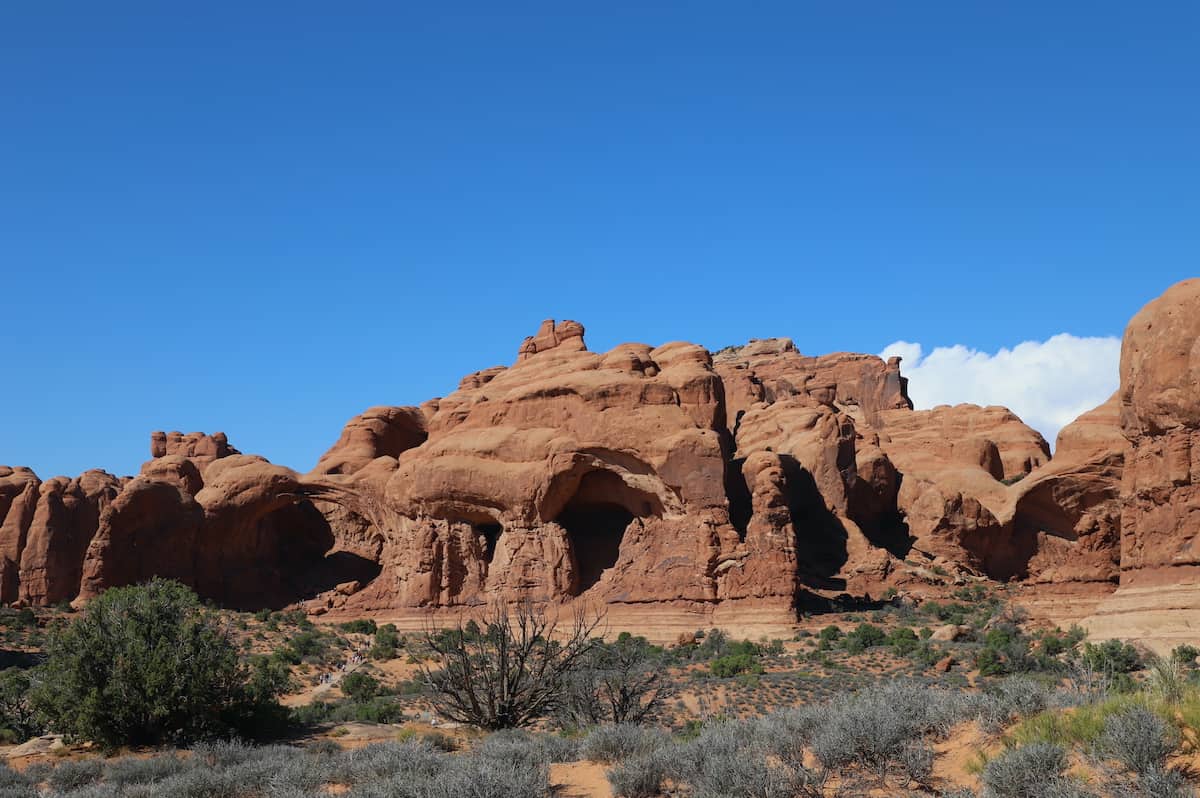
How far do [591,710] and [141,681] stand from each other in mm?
Result: 8787

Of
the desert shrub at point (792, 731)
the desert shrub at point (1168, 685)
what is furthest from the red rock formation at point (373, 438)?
the desert shrub at point (1168, 685)

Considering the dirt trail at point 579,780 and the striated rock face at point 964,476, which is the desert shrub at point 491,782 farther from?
the striated rock face at point 964,476

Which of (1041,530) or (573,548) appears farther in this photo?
(1041,530)

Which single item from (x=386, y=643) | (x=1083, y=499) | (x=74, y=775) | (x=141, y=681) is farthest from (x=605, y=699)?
(x=1083, y=499)

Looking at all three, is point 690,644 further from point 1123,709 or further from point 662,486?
point 1123,709

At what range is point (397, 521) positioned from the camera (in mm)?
47938

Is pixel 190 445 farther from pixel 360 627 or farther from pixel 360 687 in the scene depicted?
pixel 360 687

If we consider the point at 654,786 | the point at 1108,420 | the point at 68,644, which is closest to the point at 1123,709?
the point at 654,786

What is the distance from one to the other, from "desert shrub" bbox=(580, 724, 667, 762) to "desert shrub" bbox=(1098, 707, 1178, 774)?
629cm

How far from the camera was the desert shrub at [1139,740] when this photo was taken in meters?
9.44

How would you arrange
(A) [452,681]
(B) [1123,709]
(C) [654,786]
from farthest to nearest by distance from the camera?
(A) [452,681] < (C) [654,786] < (B) [1123,709]

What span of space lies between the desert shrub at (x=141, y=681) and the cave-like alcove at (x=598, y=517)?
73.4 feet

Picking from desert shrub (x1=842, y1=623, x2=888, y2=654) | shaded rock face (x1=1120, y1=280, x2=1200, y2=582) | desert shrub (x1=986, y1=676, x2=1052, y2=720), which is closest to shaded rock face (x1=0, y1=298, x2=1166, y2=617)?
desert shrub (x1=842, y1=623, x2=888, y2=654)

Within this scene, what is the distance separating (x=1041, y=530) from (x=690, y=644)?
844 inches
